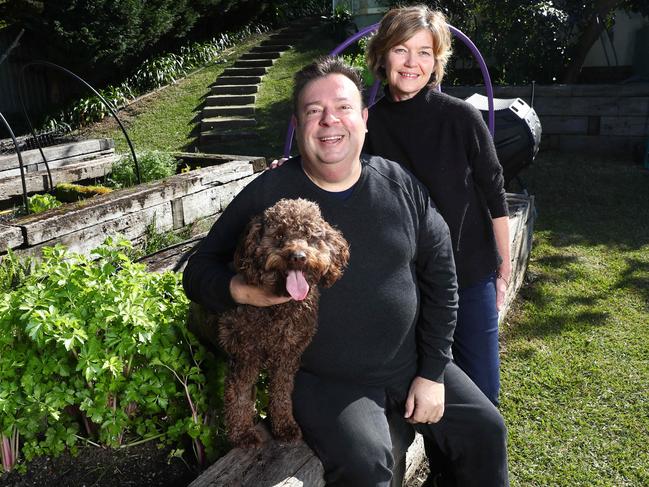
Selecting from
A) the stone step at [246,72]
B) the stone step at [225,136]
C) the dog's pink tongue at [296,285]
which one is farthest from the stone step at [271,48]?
the dog's pink tongue at [296,285]

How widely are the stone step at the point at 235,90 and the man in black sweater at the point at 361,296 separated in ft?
32.6

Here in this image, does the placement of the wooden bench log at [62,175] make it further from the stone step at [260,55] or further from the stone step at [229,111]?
the stone step at [260,55]

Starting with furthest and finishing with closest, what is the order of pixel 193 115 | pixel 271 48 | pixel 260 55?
pixel 271 48, pixel 260 55, pixel 193 115

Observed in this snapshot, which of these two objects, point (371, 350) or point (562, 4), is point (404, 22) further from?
point (562, 4)

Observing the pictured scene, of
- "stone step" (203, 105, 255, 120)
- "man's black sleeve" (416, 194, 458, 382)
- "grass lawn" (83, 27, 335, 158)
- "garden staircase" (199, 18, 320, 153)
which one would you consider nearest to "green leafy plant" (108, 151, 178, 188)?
"grass lawn" (83, 27, 335, 158)

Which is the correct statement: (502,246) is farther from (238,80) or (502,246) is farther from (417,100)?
(238,80)

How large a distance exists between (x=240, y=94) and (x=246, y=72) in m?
1.06

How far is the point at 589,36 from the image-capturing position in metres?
9.61

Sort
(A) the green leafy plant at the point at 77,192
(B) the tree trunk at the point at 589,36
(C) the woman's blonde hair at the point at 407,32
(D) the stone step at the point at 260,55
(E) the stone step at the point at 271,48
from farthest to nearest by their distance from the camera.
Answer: (E) the stone step at the point at 271,48, (D) the stone step at the point at 260,55, (B) the tree trunk at the point at 589,36, (A) the green leafy plant at the point at 77,192, (C) the woman's blonde hair at the point at 407,32

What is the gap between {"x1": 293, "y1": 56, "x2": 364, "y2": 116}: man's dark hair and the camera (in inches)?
82.1

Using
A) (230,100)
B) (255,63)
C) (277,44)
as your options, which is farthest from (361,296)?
(277,44)

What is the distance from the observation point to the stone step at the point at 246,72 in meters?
12.5

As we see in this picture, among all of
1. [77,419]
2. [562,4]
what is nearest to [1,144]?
[77,419]

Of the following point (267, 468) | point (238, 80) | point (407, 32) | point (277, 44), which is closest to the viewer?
point (267, 468)
